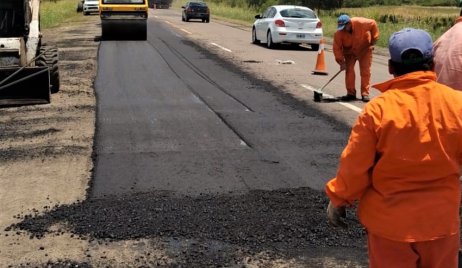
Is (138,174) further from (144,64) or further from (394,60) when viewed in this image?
(144,64)

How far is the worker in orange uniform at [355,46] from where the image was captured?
10.6 meters

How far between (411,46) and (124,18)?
20.5 meters

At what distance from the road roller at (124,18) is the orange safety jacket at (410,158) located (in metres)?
20.3

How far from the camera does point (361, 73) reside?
35.4 feet

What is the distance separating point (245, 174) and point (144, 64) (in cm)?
959

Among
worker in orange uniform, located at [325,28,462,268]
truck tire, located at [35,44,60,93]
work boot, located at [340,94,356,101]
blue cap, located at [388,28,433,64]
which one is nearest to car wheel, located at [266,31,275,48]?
work boot, located at [340,94,356,101]

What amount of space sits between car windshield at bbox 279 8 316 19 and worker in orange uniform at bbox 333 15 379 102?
9812mm

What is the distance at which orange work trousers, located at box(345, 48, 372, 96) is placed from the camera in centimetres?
1071

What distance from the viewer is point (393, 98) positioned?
101 inches

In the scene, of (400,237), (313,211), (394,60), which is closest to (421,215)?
(400,237)

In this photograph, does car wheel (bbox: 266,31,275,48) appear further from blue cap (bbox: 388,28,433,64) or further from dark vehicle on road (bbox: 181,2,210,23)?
dark vehicle on road (bbox: 181,2,210,23)

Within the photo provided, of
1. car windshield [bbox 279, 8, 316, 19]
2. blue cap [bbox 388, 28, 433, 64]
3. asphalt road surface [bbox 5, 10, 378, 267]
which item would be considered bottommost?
asphalt road surface [bbox 5, 10, 378, 267]

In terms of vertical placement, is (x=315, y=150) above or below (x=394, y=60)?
below

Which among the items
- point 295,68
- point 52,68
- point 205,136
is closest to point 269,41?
point 295,68
